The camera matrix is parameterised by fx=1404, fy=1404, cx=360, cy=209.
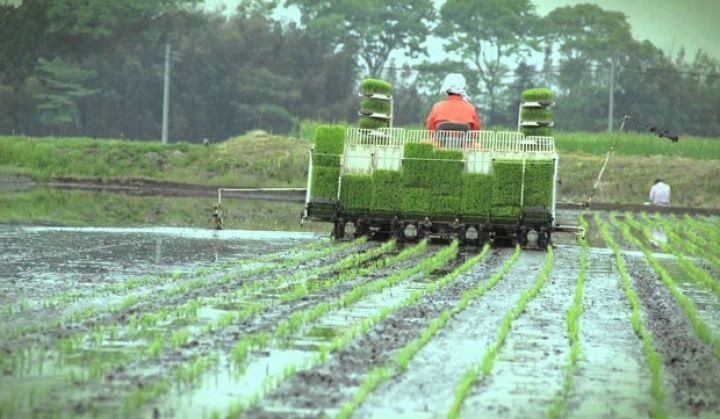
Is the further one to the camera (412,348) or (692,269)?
(692,269)

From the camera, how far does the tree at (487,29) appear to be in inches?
3142

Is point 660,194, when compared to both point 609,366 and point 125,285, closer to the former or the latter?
point 125,285

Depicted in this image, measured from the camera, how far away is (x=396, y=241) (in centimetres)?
2302

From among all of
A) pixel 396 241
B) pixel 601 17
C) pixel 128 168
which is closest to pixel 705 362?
pixel 396 241

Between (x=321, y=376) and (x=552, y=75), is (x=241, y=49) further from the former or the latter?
(x=321, y=376)

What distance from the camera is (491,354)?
971 centimetres

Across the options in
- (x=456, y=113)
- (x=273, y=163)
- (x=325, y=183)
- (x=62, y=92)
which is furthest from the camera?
(x=62, y=92)

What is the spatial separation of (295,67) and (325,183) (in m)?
57.1

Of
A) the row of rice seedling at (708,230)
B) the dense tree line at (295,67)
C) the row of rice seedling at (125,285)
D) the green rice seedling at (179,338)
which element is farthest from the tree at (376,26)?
the green rice seedling at (179,338)

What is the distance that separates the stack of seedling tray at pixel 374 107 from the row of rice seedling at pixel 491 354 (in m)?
9.01

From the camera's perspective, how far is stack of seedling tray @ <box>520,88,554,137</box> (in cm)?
2441

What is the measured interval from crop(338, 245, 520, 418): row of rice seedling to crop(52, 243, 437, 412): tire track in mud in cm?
95

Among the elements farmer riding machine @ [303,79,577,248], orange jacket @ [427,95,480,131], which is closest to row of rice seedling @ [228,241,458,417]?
farmer riding machine @ [303,79,577,248]

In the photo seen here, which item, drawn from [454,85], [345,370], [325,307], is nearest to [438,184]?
[454,85]
